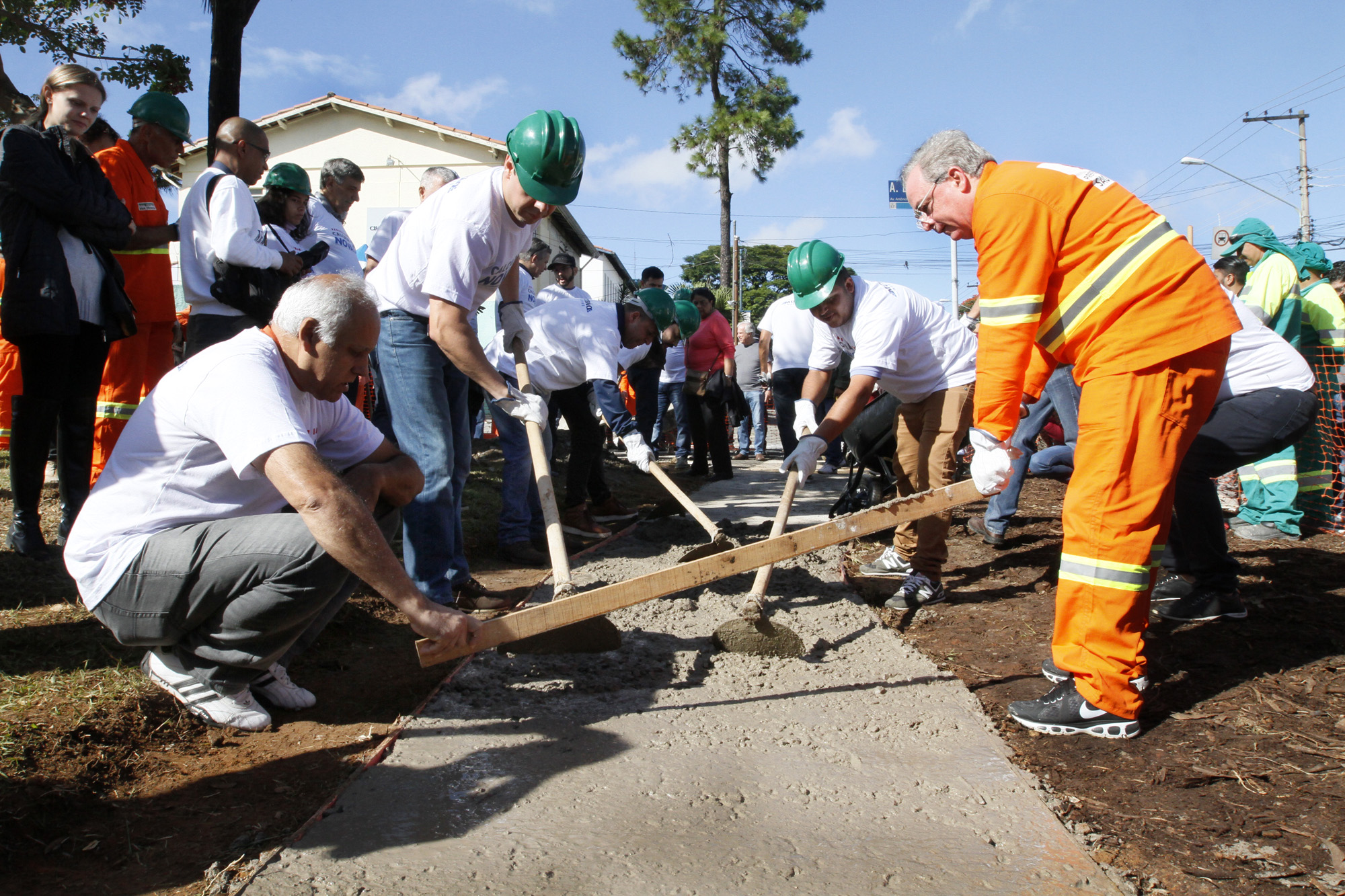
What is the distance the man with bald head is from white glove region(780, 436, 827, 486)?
2.34m

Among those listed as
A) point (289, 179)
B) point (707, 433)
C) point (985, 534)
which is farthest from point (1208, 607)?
point (707, 433)

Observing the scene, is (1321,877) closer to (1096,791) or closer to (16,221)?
(1096,791)

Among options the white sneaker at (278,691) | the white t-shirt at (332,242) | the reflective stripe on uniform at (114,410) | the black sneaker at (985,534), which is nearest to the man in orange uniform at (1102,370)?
the white sneaker at (278,691)

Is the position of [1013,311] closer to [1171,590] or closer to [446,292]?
[446,292]

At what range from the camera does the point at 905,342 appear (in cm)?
392

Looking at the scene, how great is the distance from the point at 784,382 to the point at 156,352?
5.02m

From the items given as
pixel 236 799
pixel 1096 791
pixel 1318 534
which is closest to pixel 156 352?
pixel 236 799

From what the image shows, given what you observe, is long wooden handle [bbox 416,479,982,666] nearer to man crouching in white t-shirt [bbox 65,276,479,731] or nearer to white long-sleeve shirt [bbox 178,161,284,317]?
man crouching in white t-shirt [bbox 65,276,479,731]

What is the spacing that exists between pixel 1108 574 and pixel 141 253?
418 cm

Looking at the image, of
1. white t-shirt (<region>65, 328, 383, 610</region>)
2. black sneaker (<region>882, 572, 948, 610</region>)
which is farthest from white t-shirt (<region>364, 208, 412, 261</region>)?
black sneaker (<region>882, 572, 948, 610</region>)

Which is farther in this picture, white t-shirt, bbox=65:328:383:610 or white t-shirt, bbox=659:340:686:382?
white t-shirt, bbox=659:340:686:382

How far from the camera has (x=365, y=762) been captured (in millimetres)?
2232

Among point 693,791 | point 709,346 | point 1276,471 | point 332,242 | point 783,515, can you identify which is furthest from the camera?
point 709,346

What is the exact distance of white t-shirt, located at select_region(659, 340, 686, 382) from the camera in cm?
896
